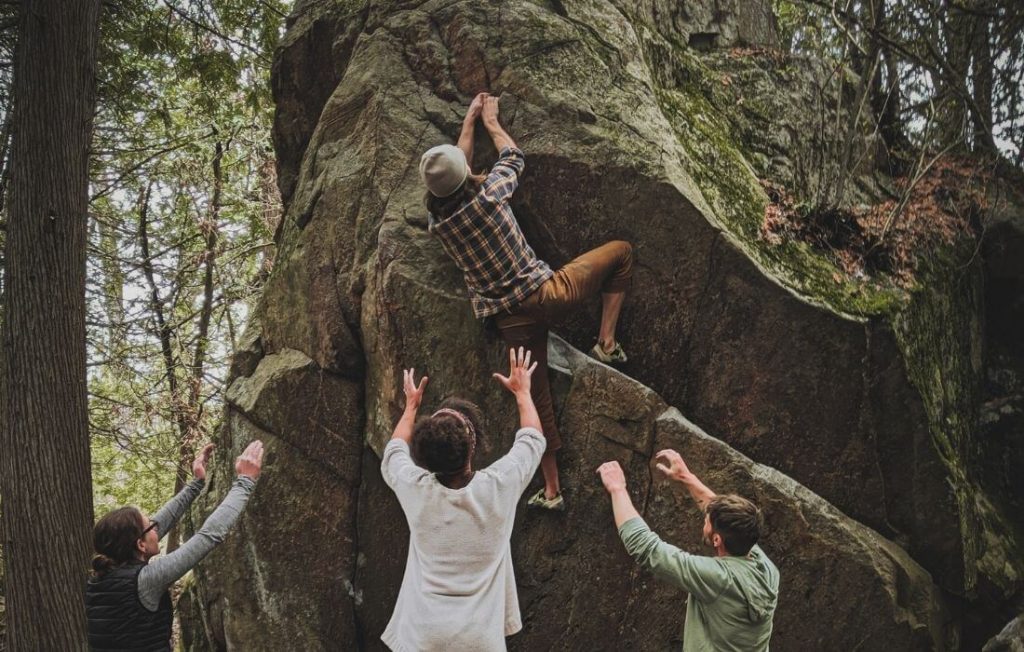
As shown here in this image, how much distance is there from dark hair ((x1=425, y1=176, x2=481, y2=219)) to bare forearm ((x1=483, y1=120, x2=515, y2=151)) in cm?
65

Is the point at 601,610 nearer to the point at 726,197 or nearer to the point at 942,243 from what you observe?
the point at 726,197

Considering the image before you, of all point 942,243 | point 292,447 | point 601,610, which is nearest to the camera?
point 601,610

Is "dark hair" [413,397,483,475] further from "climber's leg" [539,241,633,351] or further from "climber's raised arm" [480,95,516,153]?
"climber's raised arm" [480,95,516,153]

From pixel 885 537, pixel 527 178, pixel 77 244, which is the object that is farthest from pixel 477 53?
pixel 885 537

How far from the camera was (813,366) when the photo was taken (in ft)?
20.1

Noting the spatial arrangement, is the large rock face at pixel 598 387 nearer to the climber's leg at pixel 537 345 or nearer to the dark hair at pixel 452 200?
Answer: the climber's leg at pixel 537 345

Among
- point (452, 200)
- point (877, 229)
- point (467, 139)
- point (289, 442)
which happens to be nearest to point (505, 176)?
point (452, 200)

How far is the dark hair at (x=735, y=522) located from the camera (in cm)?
384

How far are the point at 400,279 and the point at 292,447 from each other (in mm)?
1812

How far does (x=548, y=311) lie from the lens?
5.62m

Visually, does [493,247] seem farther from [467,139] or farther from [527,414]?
[527,414]

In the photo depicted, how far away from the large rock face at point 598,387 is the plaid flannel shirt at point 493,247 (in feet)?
1.84

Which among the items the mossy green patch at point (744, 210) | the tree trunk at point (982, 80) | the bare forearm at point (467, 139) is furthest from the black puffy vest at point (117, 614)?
the tree trunk at point (982, 80)

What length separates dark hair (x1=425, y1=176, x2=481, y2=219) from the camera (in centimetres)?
545
